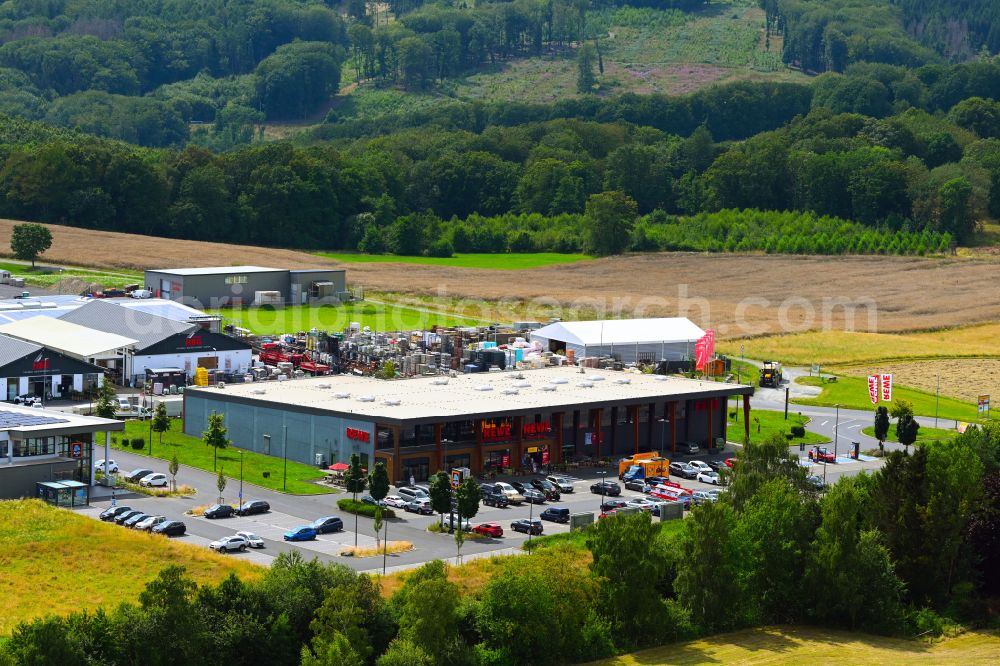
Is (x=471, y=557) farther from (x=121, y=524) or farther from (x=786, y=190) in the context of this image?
(x=786, y=190)

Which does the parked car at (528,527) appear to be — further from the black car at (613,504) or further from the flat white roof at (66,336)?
the flat white roof at (66,336)

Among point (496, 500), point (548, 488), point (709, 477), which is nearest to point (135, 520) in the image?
point (496, 500)

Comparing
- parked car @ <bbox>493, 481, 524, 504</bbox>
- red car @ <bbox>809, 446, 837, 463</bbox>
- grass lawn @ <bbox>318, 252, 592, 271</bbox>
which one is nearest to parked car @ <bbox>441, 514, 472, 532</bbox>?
parked car @ <bbox>493, 481, 524, 504</bbox>

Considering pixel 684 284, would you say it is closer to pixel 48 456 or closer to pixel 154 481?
pixel 154 481

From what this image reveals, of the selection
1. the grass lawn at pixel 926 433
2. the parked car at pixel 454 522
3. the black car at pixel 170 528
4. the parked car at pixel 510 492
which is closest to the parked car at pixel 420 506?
the parked car at pixel 454 522

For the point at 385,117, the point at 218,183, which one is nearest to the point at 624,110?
the point at 385,117

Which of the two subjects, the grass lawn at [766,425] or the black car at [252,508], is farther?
the grass lawn at [766,425]
